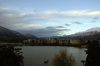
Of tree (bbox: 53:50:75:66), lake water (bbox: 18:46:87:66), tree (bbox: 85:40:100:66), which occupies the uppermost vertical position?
tree (bbox: 85:40:100:66)

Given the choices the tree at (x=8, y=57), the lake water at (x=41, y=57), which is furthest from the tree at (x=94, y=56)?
the lake water at (x=41, y=57)

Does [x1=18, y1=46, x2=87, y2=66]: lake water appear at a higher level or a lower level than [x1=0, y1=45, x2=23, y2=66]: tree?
lower

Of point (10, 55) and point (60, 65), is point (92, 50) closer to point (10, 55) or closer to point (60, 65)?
point (60, 65)

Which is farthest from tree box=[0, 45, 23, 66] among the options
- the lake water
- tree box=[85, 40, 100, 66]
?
the lake water

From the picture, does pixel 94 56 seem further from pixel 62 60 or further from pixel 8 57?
pixel 8 57

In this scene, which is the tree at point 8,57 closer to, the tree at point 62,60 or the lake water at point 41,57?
the tree at point 62,60

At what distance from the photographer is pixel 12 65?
11.1 m

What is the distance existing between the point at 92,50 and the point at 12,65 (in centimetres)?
601

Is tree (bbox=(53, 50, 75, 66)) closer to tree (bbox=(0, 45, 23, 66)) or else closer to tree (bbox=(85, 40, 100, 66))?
tree (bbox=(85, 40, 100, 66))

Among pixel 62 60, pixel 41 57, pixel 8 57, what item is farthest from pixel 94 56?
pixel 41 57

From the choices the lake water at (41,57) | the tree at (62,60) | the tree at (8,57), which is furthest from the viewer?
the lake water at (41,57)

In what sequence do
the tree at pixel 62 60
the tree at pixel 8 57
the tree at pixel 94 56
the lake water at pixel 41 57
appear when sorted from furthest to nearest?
the lake water at pixel 41 57 < the tree at pixel 62 60 < the tree at pixel 94 56 < the tree at pixel 8 57

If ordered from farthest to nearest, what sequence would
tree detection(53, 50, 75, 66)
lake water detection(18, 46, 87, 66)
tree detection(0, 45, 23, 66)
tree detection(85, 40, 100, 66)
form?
lake water detection(18, 46, 87, 66) → tree detection(53, 50, 75, 66) → tree detection(85, 40, 100, 66) → tree detection(0, 45, 23, 66)

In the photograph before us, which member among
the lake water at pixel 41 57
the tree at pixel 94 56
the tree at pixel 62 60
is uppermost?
the tree at pixel 94 56
